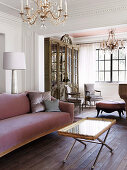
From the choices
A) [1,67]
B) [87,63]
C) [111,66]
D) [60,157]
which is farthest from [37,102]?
[111,66]

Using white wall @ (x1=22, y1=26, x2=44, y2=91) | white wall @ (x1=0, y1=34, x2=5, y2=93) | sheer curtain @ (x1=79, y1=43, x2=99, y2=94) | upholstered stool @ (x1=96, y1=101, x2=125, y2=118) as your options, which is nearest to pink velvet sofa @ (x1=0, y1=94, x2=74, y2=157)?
white wall @ (x1=0, y1=34, x2=5, y2=93)

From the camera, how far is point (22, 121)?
355 centimetres

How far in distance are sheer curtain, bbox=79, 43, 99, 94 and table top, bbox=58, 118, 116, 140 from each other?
206 inches

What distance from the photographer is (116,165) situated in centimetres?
280

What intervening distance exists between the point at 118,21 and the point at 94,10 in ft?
2.01

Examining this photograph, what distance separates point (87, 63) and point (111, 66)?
39.7 inches

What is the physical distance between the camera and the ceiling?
4.53 metres

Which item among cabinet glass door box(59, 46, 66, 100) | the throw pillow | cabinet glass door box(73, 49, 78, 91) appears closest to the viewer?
the throw pillow

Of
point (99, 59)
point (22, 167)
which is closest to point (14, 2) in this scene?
point (22, 167)

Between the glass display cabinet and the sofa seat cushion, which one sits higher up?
the glass display cabinet

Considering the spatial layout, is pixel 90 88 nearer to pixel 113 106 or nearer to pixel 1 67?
pixel 113 106

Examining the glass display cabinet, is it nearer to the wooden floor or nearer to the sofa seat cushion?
the sofa seat cushion

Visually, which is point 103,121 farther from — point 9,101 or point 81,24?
point 81,24

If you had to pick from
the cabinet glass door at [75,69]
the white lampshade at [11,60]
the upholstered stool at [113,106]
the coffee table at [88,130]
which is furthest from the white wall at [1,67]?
the cabinet glass door at [75,69]
